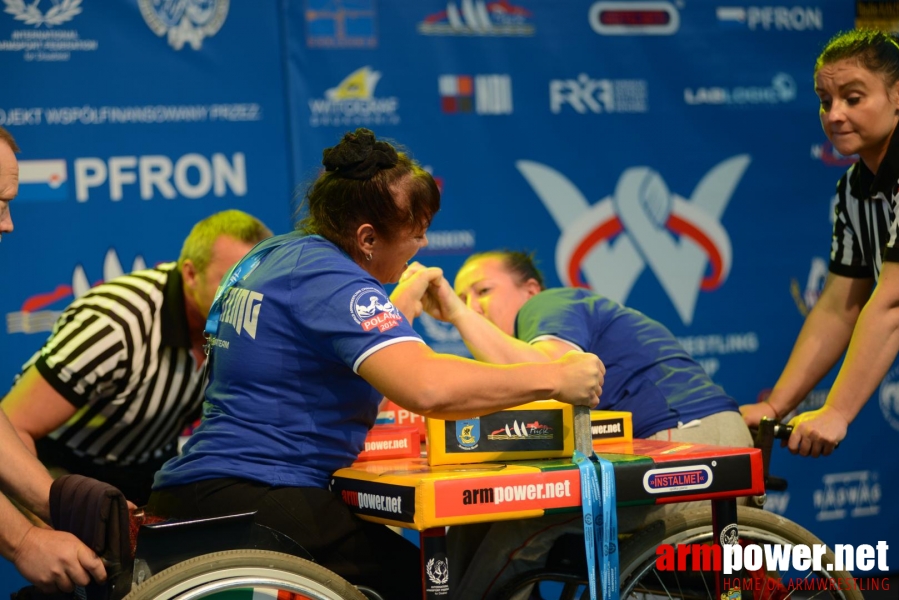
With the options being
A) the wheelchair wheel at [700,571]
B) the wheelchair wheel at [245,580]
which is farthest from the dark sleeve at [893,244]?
the wheelchair wheel at [245,580]

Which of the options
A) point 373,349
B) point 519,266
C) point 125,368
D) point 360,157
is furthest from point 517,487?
point 125,368

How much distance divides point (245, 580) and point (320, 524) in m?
0.24

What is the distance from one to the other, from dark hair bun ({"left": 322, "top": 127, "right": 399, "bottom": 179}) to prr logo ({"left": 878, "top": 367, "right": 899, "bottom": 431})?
9.93 feet

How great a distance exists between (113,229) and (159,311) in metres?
0.58

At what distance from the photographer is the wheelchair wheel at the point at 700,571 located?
195 cm

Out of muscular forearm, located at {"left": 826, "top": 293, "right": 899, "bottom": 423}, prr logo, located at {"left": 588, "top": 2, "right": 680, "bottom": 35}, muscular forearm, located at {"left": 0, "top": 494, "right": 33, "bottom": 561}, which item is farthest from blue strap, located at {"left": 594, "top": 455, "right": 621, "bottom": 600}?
prr logo, located at {"left": 588, "top": 2, "right": 680, "bottom": 35}

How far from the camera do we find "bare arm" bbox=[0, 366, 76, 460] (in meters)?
2.64

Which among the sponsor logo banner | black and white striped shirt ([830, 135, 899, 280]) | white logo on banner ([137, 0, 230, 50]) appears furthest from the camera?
white logo on banner ([137, 0, 230, 50])

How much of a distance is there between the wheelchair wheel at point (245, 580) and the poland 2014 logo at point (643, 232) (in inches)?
92.6

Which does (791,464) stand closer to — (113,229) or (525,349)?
(525,349)

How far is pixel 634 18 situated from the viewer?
13.0ft

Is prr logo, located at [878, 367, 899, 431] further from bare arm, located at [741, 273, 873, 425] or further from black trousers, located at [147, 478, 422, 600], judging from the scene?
black trousers, located at [147, 478, 422, 600]

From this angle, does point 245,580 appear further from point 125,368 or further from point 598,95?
point 598,95

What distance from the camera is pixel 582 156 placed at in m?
3.91
